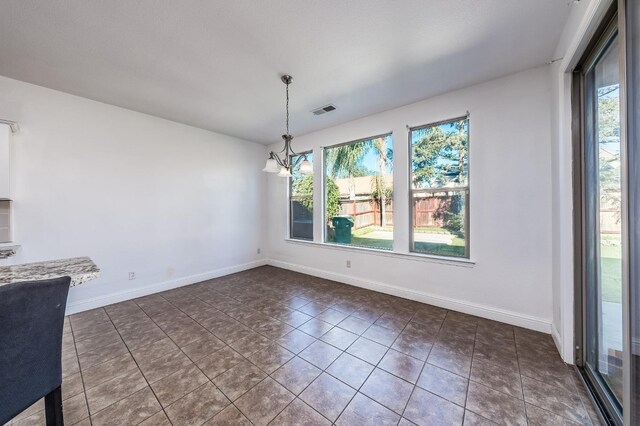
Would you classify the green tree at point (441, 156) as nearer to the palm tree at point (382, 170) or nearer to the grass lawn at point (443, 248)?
the palm tree at point (382, 170)

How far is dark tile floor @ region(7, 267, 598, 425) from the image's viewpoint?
1.55 m

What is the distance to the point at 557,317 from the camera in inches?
88.5

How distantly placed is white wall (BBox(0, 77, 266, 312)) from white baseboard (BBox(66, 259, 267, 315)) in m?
0.01

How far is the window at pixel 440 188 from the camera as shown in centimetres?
304

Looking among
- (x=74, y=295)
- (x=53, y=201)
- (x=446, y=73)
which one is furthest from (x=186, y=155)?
(x=446, y=73)

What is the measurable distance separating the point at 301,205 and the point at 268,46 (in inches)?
124

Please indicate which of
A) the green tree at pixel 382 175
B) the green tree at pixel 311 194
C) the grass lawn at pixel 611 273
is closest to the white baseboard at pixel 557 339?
the grass lawn at pixel 611 273

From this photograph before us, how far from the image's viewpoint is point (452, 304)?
9.91ft

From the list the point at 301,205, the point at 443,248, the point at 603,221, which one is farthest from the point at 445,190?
the point at 301,205

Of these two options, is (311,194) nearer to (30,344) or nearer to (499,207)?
(499,207)

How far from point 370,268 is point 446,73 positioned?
109 inches

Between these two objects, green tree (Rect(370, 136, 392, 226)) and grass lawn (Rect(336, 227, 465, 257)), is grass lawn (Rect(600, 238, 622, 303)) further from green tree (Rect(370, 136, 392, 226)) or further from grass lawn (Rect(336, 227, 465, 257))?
green tree (Rect(370, 136, 392, 226))

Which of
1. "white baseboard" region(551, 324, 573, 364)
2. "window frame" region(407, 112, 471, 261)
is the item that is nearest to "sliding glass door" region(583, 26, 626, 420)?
"white baseboard" region(551, 324, 573, 364)

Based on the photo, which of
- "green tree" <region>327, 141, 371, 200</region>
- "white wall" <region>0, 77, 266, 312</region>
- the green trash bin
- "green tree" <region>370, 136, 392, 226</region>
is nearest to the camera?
"white wall" <region>0, 77, 266, 312</region>
